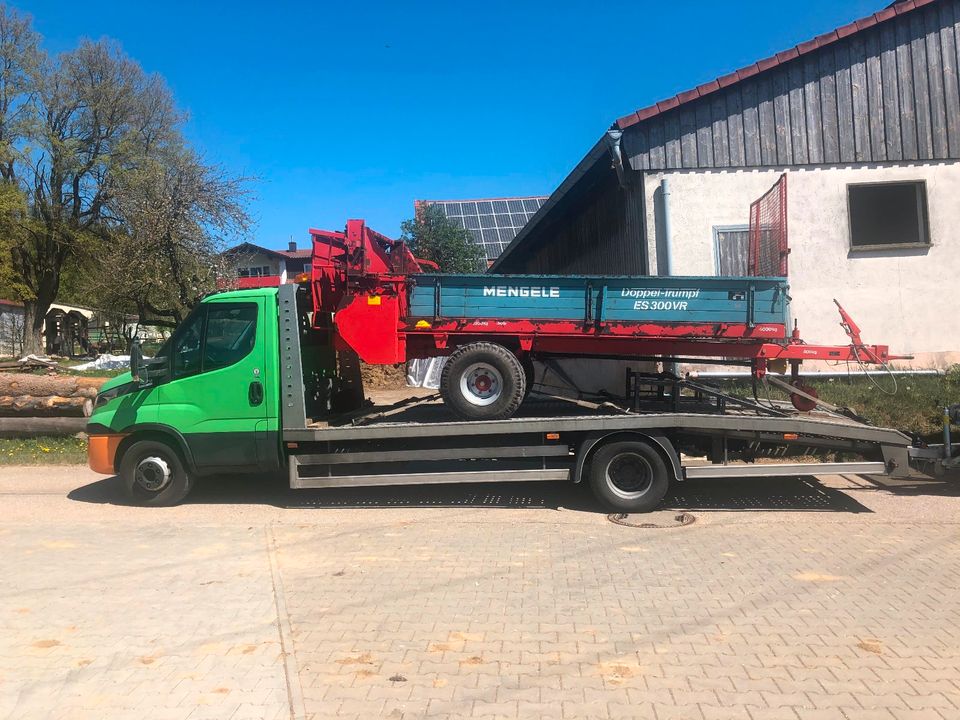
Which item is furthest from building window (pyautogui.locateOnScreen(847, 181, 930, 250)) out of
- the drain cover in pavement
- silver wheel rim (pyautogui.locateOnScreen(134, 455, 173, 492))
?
silver wheel rim (pyautogui.locateOnScreen(134, 455, 173, 492))

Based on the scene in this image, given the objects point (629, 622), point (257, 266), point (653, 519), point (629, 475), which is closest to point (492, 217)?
point (257, 266)

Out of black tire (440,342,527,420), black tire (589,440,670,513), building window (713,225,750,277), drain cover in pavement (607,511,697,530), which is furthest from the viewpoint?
building window (713,225,750,277)

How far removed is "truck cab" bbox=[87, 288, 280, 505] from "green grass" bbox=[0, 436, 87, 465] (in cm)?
372

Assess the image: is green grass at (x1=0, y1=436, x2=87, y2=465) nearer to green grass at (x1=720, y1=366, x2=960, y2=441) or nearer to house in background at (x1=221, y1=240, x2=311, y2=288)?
house in background at (x1=221, y1=240, x2=311, y2=288)

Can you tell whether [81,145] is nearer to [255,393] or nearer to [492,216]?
[492,216]

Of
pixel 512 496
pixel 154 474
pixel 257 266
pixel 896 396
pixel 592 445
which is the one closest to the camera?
pixel 592 445

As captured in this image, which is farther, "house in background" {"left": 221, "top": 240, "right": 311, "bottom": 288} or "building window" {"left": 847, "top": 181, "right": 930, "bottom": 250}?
"building window" {"left": 847, "top": 181, "right": 930, "bottom": 250}

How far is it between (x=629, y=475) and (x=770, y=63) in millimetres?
7382

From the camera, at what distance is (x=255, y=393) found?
7.54 m

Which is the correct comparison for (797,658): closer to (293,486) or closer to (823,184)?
(293,486)

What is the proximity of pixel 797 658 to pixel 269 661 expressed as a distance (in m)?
2.92

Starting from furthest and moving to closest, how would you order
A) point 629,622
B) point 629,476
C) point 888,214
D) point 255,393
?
1. point 888,214
2. point 255,393
3. point 629,476
4. point 629,622

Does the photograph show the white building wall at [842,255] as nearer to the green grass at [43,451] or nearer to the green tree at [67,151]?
the green grass at [43,451]

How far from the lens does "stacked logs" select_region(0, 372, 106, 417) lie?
457 inches
